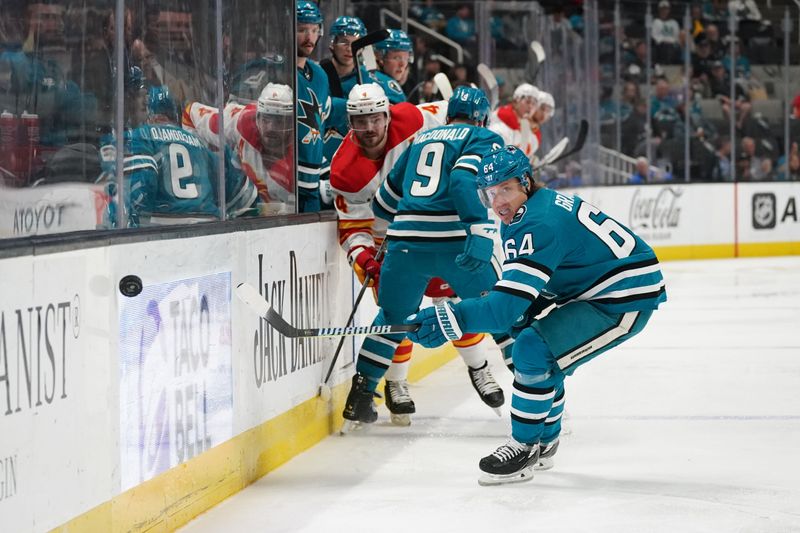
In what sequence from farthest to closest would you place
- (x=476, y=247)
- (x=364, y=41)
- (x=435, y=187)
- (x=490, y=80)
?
1. (x=490, y=80)
2. (x=364, y=41)
3. (x=435, y=187)
4. (x=476, y=247)

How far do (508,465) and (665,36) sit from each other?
972 centimetres

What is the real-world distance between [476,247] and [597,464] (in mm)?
837

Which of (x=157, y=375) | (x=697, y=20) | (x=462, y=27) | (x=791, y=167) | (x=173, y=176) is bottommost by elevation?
(x=157, y=375)

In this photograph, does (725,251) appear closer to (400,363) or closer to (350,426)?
(400,363)

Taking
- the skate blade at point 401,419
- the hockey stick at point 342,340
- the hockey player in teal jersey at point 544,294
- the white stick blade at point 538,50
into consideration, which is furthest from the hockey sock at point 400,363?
the white stick blade at point 538,50

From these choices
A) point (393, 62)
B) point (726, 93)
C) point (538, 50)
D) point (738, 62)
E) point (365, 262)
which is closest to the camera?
point (365, 262)

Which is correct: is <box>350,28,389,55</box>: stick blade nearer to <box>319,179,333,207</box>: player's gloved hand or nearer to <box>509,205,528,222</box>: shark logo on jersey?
<box>319,179,333,207</box>: player's gloved hand

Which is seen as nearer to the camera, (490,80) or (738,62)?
(490,80)

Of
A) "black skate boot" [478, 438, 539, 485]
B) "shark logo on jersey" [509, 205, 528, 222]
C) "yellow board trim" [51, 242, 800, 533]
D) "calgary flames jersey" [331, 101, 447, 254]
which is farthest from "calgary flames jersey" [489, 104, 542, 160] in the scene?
"shark logo on jersey" [509, 205, 528, 222]

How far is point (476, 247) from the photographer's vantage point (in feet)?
15.0

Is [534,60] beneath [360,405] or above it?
above

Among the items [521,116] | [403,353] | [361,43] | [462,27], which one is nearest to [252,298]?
[403,353]

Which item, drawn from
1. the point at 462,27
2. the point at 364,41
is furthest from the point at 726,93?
the point at 364,41

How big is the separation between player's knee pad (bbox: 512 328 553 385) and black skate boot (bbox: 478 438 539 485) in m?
0.22
